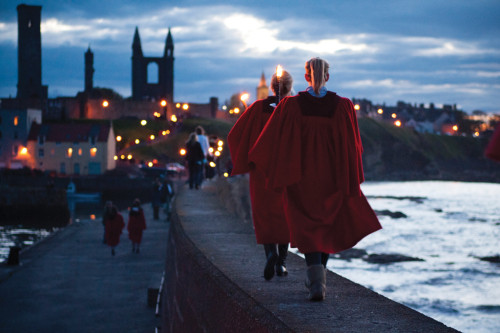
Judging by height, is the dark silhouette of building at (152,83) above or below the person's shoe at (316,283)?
above

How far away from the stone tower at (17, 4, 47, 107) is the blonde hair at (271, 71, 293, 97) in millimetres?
107996

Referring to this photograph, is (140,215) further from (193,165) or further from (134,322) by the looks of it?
(134,322)

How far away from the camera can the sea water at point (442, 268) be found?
29.7 m

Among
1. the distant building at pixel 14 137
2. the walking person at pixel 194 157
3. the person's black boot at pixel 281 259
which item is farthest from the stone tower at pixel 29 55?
the person's black boot at pixel 281 259

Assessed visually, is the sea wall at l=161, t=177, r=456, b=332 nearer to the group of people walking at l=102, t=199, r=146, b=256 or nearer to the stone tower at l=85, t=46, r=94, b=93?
the group of people walking at l=102, t=199, r=146, b=256

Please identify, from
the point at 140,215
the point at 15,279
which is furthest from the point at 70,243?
the point at 15,279

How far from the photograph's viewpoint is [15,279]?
20328 mm

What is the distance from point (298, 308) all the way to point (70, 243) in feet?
82.7

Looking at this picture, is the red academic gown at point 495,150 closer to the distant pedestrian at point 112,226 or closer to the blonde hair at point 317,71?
the blonde hair at point 317,71

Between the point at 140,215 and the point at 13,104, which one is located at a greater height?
the point at 13,104

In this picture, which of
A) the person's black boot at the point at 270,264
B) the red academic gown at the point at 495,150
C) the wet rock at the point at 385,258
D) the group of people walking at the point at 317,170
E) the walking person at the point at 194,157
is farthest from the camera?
the wet rock at the point at 385,258

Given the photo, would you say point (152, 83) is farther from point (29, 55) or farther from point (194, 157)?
point (194, 157)

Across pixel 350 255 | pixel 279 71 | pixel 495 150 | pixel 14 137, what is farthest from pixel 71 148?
pixel 495 150

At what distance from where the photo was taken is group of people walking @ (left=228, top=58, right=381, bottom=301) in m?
5.49
